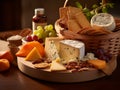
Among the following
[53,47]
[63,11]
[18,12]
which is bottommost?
[18,12]

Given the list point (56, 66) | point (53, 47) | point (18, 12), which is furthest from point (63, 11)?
point (18, 12)

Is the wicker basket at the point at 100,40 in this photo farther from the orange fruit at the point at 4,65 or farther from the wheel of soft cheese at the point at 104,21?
the orange fruit at the point at 4,65

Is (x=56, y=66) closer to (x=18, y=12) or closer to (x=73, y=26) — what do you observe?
(x=73, y=26)

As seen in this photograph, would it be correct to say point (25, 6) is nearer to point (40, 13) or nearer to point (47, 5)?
point (47, 5)

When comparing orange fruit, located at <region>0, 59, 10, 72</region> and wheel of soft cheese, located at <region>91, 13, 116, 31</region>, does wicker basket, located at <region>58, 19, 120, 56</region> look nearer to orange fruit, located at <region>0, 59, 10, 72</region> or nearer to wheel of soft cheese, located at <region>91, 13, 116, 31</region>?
wheel of soft cheese, located at <region>91, 13, 116, 31</region>

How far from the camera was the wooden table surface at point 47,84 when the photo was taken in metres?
1.09

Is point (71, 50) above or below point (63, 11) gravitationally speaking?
below

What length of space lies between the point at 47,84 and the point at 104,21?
445 mm

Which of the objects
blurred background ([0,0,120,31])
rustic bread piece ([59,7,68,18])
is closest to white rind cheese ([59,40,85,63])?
rustic bread piece ([59,7,68,18])

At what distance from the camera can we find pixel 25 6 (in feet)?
11.0

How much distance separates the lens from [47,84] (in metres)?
1.13

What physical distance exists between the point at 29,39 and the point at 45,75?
329 millimetres

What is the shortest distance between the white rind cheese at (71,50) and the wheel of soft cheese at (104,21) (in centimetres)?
17

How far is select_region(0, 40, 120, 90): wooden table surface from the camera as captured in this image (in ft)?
3.59
